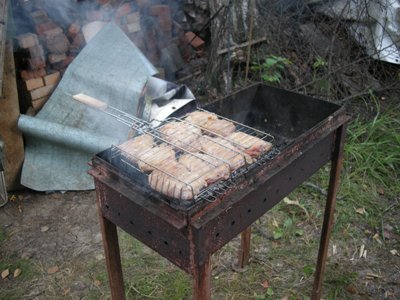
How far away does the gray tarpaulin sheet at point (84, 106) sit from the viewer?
4195 millimetres

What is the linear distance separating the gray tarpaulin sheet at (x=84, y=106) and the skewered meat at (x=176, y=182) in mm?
2489

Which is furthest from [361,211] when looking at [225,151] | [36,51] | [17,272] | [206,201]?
[36,51]

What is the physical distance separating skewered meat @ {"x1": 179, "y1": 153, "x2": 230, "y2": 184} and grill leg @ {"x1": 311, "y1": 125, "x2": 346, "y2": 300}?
100 centimetres

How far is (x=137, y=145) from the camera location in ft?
6.44

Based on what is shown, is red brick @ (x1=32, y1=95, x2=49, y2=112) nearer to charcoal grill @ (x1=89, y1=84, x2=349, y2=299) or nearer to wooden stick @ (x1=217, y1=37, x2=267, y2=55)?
wooden stick @ (x1=217, y1=37, x2=267, y2=55)

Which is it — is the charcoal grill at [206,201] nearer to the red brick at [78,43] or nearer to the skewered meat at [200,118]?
the skewered meat at [200,118]

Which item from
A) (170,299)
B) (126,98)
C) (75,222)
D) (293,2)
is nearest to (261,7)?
(293,2)

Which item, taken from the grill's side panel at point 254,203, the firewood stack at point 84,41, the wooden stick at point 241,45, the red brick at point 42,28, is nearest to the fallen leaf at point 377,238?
the grill's side panel at point 254,203

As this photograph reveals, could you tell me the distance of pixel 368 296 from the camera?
10.6ft

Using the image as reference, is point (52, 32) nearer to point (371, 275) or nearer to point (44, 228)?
point (44, 228)

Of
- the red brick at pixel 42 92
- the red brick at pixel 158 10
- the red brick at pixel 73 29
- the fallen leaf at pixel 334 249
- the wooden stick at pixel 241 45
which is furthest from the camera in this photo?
the wooden stick at pixel 241 45

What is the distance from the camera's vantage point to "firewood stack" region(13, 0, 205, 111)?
424 cm

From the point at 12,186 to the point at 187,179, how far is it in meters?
3.22

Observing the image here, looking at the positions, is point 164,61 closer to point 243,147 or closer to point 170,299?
point 170,299
